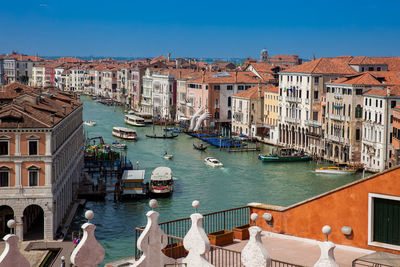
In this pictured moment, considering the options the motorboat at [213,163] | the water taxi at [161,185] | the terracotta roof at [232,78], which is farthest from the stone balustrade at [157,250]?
the terracotta roof at [232,78]

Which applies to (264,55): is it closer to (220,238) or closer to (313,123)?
(313,123)

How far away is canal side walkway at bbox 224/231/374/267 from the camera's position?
613cm

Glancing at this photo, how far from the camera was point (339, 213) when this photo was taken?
658cm

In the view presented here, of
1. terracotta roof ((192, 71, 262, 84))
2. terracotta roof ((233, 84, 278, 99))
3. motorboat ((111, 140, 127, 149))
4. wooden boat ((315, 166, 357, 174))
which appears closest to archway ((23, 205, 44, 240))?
wooden boat ((315, 166, 357, 174))

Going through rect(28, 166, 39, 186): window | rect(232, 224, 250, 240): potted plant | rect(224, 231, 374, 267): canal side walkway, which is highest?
rect(232, 224, 250, 240): potted plant

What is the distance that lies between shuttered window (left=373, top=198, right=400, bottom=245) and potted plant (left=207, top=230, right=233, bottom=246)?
1.49 metres

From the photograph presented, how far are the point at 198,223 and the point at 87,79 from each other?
91234mm

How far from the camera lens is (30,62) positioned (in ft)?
349

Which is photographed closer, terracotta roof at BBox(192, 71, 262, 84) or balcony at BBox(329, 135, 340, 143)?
balcony at BBox(329, 135, 340, 143)

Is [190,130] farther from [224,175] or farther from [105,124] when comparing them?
[224,175]

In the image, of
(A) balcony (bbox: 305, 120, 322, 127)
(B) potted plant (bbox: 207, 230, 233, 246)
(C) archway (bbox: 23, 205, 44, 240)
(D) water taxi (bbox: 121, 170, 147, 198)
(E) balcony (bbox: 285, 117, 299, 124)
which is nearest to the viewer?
(B) potted plant (bbox: 207, 230, 233, 246)

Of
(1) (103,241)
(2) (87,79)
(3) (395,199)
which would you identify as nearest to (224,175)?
(1) (103,241)

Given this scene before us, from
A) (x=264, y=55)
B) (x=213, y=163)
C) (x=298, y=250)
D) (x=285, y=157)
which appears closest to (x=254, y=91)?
(x=285, y=157)

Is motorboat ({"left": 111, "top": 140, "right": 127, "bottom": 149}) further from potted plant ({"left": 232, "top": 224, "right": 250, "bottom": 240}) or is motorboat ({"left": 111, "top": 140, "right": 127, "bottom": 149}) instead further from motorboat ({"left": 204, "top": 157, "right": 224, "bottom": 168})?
potted plant ({"left": 232, "top": 224, "right": 250, "bottom": 240})
